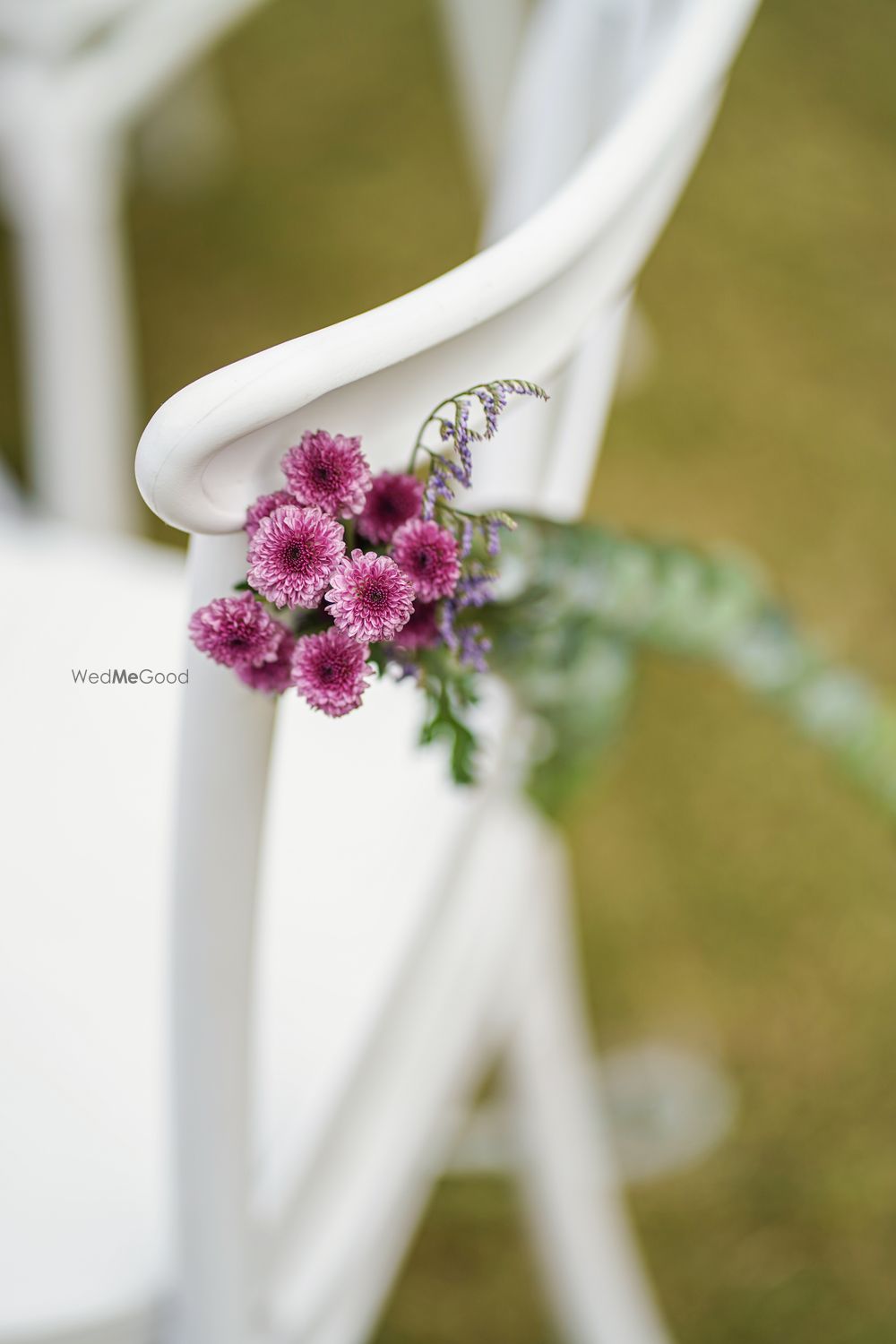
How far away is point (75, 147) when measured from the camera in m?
0.86

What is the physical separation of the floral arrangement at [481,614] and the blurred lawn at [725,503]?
0.72 meters

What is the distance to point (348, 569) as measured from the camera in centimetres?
27

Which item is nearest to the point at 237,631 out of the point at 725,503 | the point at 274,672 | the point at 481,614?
the point at 274,672

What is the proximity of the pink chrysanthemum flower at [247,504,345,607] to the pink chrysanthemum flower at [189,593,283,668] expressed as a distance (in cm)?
2

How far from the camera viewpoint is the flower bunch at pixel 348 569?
0.88 feet

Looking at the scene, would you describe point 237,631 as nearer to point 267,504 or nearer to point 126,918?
point 267,504

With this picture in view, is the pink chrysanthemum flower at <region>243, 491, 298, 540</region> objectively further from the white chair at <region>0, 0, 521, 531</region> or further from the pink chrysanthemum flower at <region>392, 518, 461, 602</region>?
the white chair at <region>0, 0, 521, 531</region>

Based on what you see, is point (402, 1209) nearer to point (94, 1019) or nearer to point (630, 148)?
point (94, 1019)

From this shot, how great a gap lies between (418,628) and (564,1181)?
2.56 feet

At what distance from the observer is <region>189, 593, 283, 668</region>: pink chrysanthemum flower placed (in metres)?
0.29

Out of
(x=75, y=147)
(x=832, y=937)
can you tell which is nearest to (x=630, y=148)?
(x=75, y=147)

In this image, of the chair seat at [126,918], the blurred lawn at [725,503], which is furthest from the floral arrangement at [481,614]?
the blurred lawn at [725,503]

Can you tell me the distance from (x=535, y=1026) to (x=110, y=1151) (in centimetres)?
49

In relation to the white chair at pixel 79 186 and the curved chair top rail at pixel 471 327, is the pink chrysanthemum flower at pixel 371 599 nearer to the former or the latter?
the curved chair top rail at pixel 471 327
